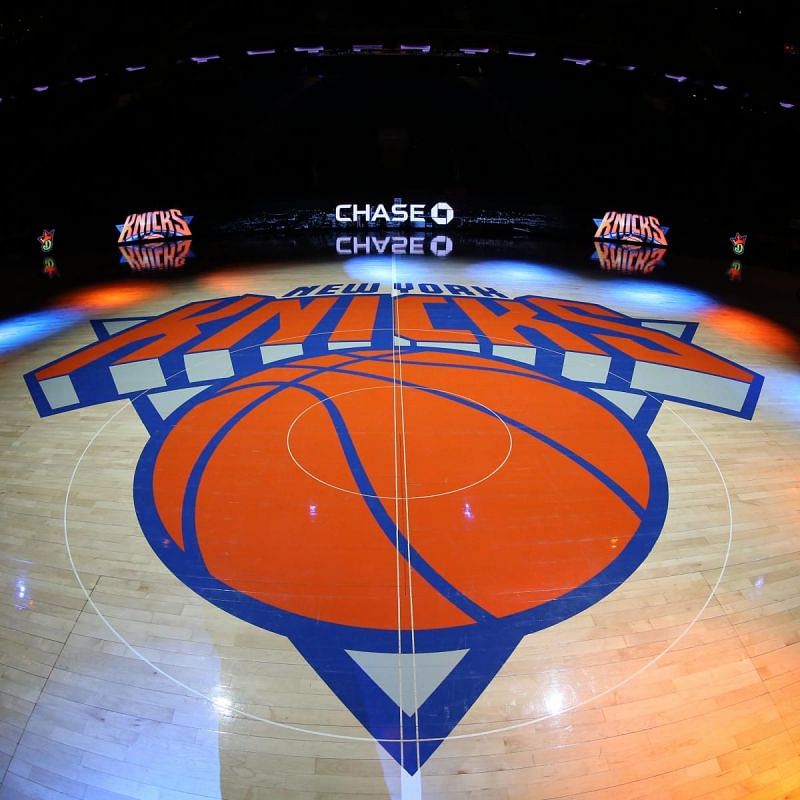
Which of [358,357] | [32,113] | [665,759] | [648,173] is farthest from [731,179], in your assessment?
[32,113]

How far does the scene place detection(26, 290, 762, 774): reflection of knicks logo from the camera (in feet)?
11.2

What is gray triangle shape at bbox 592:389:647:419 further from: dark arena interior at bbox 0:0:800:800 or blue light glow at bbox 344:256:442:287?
blue light glow at bbox 344:256:442:287

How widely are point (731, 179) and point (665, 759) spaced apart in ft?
54.3

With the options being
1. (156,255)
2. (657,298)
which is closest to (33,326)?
(156,255)

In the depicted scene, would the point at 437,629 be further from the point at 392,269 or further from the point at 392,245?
the point at 392,245

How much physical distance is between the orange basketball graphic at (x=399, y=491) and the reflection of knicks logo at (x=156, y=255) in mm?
7961

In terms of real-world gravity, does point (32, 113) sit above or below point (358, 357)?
above

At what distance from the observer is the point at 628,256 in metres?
14.1

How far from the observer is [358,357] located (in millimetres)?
7301

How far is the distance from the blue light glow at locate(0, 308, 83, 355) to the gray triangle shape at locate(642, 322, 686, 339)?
30.8 feet

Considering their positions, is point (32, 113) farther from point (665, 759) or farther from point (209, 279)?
point (665, 759)

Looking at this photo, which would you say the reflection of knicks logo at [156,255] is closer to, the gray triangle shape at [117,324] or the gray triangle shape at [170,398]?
the gray triangle shape at [117,324]

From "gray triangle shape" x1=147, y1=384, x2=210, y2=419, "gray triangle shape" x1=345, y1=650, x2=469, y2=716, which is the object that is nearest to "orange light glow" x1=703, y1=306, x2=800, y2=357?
"gray triangle shape" x1=345, y1=650, x2=469, y2=716

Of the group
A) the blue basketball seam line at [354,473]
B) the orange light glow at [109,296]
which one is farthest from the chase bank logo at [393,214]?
the blue basketball seam line at [354,473]
